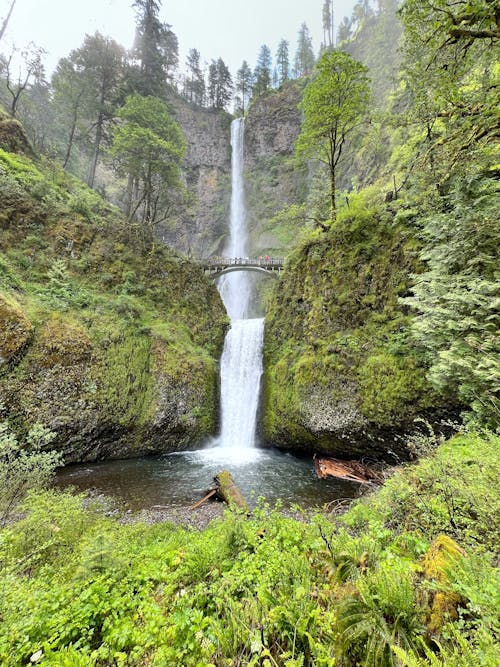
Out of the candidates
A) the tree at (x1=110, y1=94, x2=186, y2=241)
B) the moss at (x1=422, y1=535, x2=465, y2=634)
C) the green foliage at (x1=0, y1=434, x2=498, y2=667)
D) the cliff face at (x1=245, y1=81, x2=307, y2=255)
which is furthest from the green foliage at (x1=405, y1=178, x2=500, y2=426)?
the cliff face at (x1=245, y1=81, x2=307, y2=255)

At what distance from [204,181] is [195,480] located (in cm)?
3506

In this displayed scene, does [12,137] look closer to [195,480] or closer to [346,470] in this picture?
[195,480]

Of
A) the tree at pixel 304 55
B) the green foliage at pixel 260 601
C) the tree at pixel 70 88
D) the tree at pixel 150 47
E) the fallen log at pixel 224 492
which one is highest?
the tree at pixel 304 55

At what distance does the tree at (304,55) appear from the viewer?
40.4m

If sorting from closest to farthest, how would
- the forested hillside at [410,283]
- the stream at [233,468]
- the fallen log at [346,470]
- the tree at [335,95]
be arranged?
the forested hillside at [410,283] → the stream at [233,468] → the fallen log at [346,470] → the tree at [335,95]

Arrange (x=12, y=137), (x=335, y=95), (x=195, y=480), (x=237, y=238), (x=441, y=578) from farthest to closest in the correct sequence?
(x=237, y=238)
(x=12, y=137)
(x=335, y=95)
(x=195, y=480)
(x=441, y=578)

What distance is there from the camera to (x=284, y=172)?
30.8m

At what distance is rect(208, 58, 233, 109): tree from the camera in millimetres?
37719

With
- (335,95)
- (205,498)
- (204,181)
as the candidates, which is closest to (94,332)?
(205,498)

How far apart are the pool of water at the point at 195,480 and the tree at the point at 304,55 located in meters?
54.3

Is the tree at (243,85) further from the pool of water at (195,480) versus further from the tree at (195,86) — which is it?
the pool of water at (195,480)

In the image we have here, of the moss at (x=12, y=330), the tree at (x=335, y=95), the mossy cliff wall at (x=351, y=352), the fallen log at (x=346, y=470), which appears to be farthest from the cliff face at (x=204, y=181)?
the fallen log at (x=346, y=470)

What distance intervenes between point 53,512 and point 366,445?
26.9 feet

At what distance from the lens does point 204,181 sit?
3328 cm
